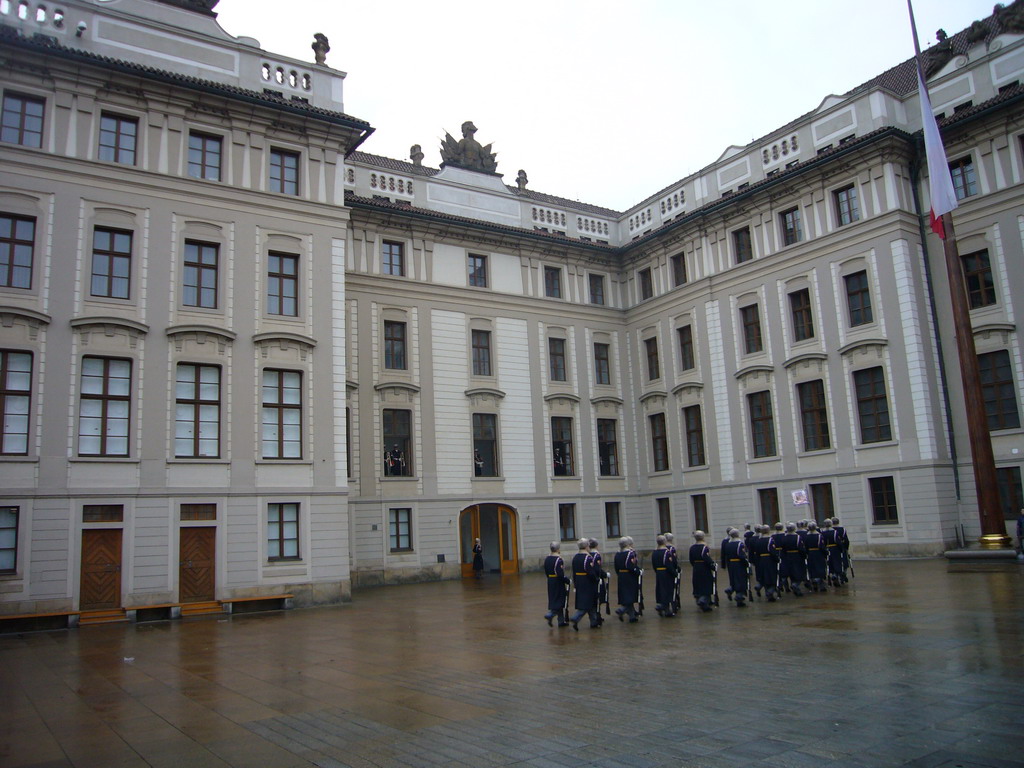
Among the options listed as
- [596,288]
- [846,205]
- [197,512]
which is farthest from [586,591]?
[596,288]

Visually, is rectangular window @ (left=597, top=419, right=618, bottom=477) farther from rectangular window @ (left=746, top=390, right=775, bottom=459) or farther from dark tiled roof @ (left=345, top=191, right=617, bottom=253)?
dark tiled roof @ (left=345, top=191, right=617, bottom=253)

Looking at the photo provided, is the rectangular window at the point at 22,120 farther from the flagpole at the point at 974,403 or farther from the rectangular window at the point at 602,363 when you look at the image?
the flagpole at the point at 974,403

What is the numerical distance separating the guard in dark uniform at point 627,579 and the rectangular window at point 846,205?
20.0 m

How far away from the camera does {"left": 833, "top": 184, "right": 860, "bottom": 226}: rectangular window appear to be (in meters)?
29.6

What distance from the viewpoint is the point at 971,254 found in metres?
27.7

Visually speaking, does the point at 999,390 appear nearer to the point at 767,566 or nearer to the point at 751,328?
the point at 751,328

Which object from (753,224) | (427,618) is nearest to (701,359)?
(753,224)

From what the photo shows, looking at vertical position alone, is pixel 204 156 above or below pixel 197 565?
above

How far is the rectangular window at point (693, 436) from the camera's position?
34375 mm

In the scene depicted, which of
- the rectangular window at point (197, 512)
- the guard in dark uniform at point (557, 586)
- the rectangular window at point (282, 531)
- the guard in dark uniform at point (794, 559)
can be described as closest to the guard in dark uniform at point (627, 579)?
the guard in dark uniform at point (557, 586)

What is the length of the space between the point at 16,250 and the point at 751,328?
2529 centimetres

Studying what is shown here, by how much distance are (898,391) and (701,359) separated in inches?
337

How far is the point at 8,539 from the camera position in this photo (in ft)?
64.0

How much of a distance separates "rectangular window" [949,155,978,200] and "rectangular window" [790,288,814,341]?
19.5 feet
